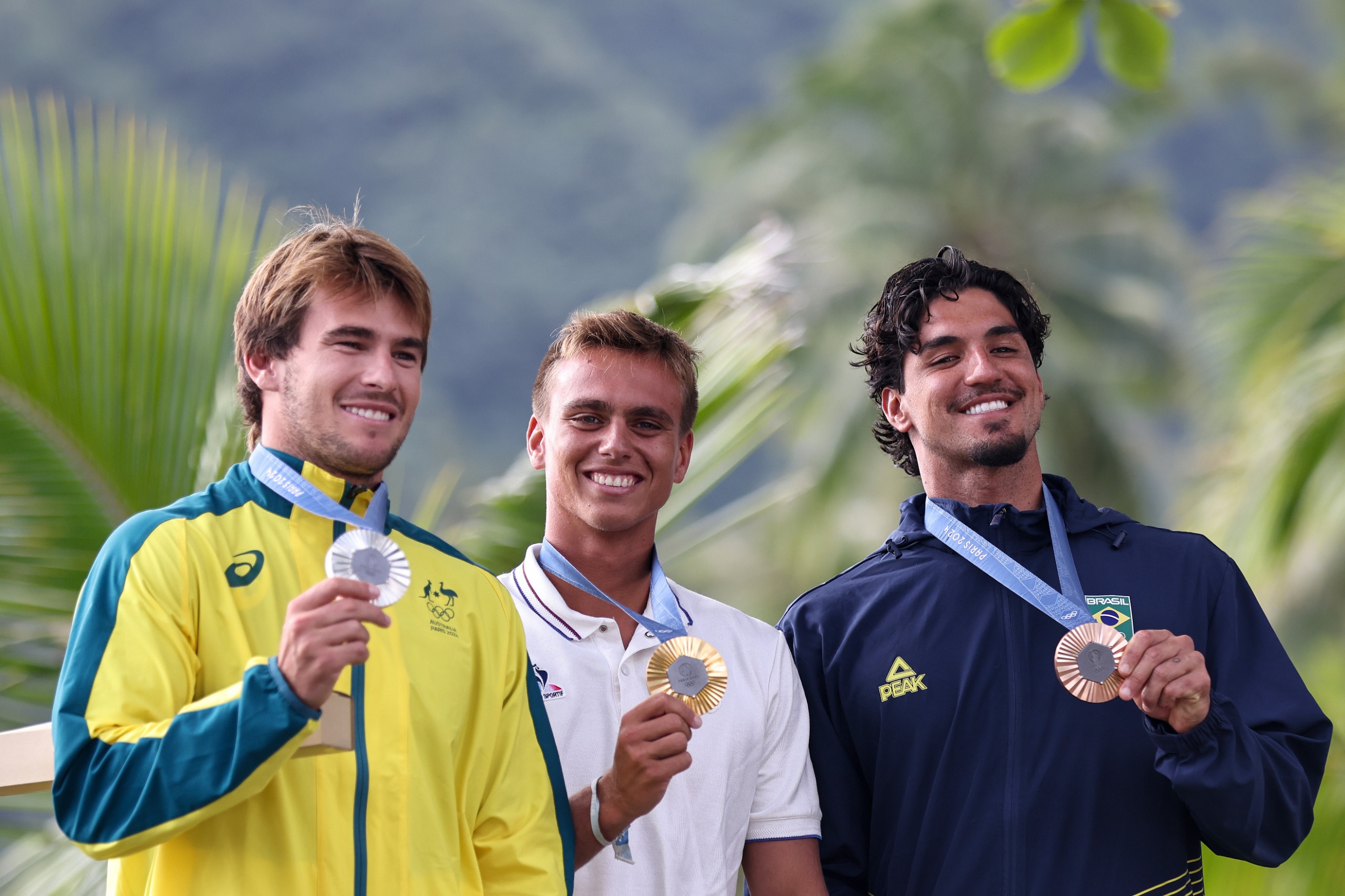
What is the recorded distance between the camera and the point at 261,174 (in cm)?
6431

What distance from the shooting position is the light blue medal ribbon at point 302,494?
109 inches

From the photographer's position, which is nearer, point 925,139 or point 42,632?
point 42,632

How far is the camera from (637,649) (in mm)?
3516

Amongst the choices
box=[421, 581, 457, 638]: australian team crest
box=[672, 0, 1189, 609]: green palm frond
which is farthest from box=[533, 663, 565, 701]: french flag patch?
box=[672, 0, 1189, 609]: green palm frond

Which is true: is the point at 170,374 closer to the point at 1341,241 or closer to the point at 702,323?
the point at 702,323

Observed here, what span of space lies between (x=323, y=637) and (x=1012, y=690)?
1.84 m

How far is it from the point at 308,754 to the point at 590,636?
1198mm

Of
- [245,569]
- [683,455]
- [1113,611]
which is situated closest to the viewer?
[245,569]

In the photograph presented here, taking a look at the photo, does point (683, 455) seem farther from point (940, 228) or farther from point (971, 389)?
point (940, 228)

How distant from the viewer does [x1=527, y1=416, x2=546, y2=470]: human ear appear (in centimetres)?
388

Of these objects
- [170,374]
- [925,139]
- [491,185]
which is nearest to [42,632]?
[170,374]

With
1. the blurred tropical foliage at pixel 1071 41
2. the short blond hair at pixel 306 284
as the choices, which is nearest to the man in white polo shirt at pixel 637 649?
the short blond hair at pixel 306 284

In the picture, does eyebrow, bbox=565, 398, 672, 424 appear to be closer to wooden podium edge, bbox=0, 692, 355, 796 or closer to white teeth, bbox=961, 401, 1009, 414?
white teeth, bbox=961, 401, 1009, 414

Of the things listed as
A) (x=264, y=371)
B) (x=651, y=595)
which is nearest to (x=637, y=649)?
(x=651, y=595)
